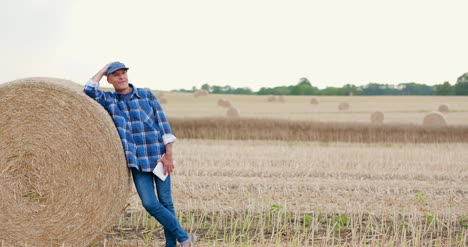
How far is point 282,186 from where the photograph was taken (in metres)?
9.74

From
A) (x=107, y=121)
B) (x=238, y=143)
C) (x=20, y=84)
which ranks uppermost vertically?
(x=20, y=84)

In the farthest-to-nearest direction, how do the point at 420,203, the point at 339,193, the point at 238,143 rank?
the point at 238,143, the point at 339,193, the point at 420,203

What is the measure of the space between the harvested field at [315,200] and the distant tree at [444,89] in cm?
3159

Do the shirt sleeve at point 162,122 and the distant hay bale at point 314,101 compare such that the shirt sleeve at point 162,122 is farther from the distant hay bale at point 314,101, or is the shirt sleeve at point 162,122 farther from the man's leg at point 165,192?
the distant hay bale at point 314,101

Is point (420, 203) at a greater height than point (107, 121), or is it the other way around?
point (107, 121)

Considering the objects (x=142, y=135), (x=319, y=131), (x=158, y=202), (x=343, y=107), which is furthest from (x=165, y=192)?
(x=343, y=107)

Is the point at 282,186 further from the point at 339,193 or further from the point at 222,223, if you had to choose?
the point at 222,223

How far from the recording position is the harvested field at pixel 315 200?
679 cm

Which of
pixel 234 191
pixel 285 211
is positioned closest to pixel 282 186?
pixel 234 191

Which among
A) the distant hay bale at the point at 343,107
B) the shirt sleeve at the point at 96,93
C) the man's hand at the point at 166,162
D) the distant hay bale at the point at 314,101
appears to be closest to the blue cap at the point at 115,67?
the shirt sleeve at the point at 96,93

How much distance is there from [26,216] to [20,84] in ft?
4.49

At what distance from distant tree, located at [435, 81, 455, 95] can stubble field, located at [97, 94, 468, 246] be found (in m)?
30.7

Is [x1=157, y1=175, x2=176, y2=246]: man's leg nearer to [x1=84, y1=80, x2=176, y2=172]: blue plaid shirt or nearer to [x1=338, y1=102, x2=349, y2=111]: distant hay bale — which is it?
[x1=84, y1=80, x2=176, y2=172]: blue plaid shirt

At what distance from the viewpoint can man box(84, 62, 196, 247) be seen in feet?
19.0
